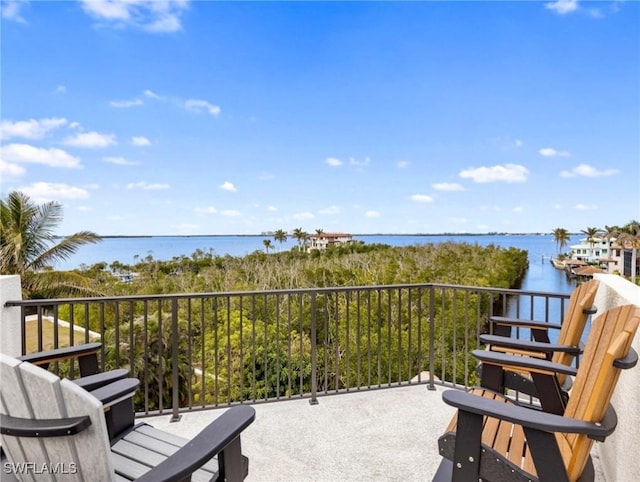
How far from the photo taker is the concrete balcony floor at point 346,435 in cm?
219

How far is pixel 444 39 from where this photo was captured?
7965mm

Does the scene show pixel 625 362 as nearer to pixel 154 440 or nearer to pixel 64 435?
pixel 64 435

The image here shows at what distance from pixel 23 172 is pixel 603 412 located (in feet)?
59.8

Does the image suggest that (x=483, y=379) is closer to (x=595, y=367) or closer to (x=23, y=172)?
(x=595, y=367)

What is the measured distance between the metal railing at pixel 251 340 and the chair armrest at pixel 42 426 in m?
1.43

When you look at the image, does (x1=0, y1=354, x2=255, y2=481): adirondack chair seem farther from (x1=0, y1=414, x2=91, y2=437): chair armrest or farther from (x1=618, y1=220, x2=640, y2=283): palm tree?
→ (x1=618, y1=220, x2=640, y2=283): palm tree

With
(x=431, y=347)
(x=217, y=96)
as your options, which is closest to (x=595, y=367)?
(x=431, y=347)

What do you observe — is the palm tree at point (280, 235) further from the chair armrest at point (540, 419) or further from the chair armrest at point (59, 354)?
the chair armrest at point (540, 419)

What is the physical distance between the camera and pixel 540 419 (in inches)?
42.5

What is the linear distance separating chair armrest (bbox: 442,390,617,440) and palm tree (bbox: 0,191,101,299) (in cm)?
1355

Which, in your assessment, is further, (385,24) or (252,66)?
(252,66)

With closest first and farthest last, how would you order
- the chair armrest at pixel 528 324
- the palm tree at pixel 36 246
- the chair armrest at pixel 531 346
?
the chair armrest at pixel 531 346
the chair armrest at pixel 528 324
the palm tree at pixel 36 246

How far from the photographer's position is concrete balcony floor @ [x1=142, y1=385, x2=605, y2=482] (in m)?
2.19

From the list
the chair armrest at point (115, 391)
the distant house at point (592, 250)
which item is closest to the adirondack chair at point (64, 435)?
the chair armrest at point (115, 391)
